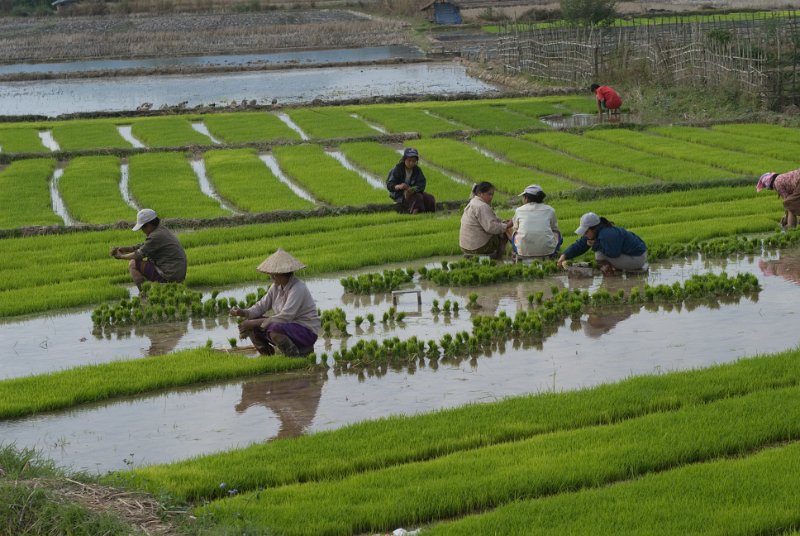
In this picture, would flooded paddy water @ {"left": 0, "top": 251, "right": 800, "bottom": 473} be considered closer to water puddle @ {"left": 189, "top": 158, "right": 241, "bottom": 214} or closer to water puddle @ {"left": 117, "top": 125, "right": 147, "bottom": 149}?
water puddle @ {"left": 189, "top": 158, "right": 241, "bottom": 214}

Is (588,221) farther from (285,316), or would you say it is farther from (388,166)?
(388,166)

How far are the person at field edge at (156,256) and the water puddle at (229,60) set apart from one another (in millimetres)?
39960

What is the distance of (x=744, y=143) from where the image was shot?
2375 cm

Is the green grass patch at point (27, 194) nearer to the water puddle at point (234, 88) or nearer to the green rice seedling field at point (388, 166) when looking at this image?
the green rice seedling field at point (388, 166)

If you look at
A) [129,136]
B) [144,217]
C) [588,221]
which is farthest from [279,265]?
[129,136]

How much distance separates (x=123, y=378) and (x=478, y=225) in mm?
5750

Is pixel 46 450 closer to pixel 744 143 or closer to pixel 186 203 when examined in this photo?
pixel 186 203

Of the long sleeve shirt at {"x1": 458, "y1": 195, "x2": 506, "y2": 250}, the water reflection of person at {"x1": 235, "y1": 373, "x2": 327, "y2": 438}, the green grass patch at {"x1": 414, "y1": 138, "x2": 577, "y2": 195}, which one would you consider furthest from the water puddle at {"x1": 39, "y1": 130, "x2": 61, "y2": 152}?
the water reflection of person at {"x1": 235, "y1": 373, "x2": 327, "y2": 438}

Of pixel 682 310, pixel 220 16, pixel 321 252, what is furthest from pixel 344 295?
pixel 220 16

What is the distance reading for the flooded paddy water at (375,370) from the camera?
30.3 ft

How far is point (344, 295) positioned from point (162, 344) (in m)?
2.54

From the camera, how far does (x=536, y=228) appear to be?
47.0 ft

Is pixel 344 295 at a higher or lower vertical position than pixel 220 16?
lower

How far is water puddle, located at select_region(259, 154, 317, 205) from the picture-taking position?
2094 cm
